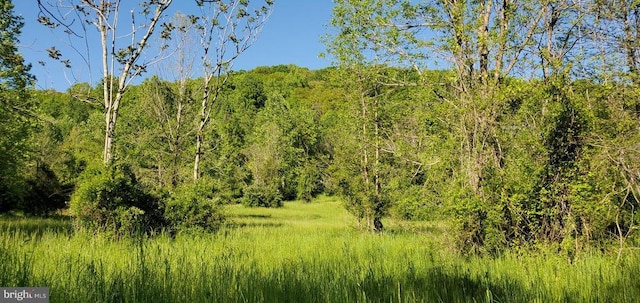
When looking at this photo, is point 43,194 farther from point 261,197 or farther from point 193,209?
point 261,197


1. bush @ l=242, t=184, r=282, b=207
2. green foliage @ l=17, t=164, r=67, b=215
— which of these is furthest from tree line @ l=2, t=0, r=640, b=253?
bush @ l=242, t=184, r=282, b=207

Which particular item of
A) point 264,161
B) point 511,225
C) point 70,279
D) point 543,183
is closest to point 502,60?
point 543,183

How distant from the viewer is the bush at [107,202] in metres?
11.1

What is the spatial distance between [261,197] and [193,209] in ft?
108

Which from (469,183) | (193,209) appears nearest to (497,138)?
(469,183)

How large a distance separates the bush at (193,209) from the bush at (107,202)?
1.22 m

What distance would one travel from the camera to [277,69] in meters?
143

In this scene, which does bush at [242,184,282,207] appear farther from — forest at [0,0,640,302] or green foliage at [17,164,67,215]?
forest at [0,0,640,302]

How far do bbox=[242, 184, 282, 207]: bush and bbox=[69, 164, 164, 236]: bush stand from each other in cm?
3338

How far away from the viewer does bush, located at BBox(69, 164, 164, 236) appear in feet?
36.3

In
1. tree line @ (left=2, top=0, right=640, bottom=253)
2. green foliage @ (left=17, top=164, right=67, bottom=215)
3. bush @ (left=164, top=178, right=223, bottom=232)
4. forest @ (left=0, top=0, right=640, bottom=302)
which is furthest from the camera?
green foliage @ (left=17, top=164, right=67, bottom=215)

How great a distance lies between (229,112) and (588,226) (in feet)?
264

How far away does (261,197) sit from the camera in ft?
151

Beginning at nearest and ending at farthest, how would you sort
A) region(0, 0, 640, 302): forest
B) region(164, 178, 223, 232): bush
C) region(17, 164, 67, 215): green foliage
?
1. region(0, 0, 640, 302): forest
2. region(164, 178, 223, 232): bush
3. region(17, 164, 67, 215): green foliage
